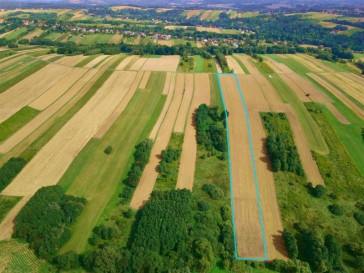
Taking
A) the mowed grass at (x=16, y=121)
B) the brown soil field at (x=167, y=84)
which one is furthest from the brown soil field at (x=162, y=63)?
the mowed grass at (x=16, y=121)

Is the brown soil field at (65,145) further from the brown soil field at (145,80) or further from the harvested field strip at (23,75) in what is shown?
the harvested field strip at (23,75)

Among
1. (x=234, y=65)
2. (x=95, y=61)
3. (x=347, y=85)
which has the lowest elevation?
(x=347, y=85)

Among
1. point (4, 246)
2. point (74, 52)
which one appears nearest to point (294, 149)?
point (4, 246)

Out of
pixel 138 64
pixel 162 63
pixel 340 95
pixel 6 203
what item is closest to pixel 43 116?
pixel 6 203

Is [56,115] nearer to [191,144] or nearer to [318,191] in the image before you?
[191,144]

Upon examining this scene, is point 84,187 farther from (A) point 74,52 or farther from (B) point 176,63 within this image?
(A) point 74,52

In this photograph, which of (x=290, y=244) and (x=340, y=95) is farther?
(x=340, y=95)

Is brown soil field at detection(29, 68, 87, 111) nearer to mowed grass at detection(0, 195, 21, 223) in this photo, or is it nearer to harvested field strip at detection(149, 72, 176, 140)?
harvested field strip at detection(149, 72, 176, 140)

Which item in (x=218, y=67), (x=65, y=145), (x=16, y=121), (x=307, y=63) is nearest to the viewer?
(x=65, y=145)

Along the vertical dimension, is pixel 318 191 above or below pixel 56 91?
below
